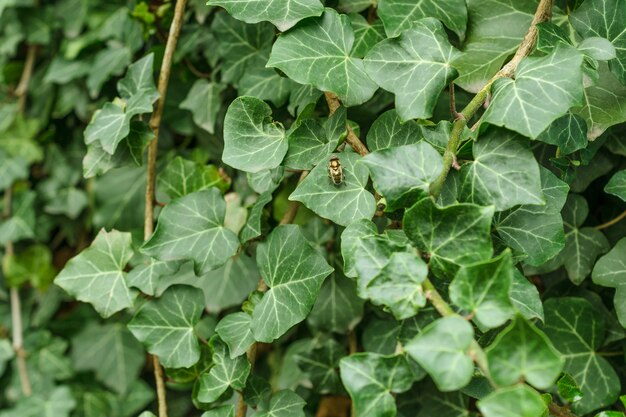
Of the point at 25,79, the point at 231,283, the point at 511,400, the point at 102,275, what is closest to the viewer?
the point at 511,400

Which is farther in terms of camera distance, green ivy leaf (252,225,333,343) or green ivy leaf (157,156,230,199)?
green ivy leaf (157,156,230,199)

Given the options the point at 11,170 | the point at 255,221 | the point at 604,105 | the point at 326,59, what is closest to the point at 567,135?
the point at 604,105

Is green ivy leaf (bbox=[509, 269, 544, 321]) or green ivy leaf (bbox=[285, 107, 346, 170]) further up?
green ivy leaf (bbox=[285, 107, 346, 170])

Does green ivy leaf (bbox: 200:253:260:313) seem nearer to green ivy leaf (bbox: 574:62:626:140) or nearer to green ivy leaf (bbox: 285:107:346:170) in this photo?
green ivy leaf (bbox: 285:107:346:170)

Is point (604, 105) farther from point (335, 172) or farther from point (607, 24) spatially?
point (335, 172)

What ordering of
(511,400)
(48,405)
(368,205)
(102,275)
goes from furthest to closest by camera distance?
(48,405)
(102,275)
(368,205)
(511,400)

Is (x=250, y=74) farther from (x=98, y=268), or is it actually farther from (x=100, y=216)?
(x=100, y=216)

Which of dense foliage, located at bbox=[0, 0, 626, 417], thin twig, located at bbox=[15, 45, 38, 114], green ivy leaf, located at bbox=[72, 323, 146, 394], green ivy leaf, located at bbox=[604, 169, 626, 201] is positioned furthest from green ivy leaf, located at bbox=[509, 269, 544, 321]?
thin twig, located at bbox=[15, 45, 38, 114]
